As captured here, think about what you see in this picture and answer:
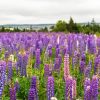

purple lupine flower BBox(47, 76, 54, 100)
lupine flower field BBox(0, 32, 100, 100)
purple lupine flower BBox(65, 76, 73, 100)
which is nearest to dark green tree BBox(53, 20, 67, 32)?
lupine flower field BBox(0, 32, 100, 100)

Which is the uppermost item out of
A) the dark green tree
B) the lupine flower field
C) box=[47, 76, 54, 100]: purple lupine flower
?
box=[47, 76, 54, 100]: purple lupine flower

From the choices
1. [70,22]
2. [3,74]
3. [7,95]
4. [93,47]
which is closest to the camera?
[3,74]

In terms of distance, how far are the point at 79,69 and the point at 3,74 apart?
9.68 ft

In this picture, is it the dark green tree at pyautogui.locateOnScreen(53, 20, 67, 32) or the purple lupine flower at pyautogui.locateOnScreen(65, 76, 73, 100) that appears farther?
the dark green tree at pyautogui.locateOnScreen(53, 20, 67, 32)

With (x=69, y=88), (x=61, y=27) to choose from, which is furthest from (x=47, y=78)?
(x=61, y=27)

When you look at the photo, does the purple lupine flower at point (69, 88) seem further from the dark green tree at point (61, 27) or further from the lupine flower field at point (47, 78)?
the dark green tree at point (61, 27)

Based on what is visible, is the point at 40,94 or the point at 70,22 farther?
the point at 70,22

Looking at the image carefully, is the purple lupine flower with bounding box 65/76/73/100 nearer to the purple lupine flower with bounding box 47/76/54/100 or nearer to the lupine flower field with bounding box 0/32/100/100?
the lupine flower field with bounding box 0/32/100/100

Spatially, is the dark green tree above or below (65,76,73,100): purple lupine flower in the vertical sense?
below

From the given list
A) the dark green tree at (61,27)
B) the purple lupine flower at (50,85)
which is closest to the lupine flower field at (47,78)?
the purple lupine flower at (50,85)

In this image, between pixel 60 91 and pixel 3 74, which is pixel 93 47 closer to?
pixel 60 91

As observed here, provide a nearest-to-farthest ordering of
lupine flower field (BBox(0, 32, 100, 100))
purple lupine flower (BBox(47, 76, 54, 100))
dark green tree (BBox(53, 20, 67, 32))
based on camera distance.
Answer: purple lupine flower (BBox(47, 76, 54, 100))
lupine flower field (BBox(0, 32, 100, 100))
dark green tree (BBox(53, 20, 67, 32))

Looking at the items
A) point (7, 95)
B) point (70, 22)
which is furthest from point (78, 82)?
point (70, 22)

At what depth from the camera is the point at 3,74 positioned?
530 centimetres
